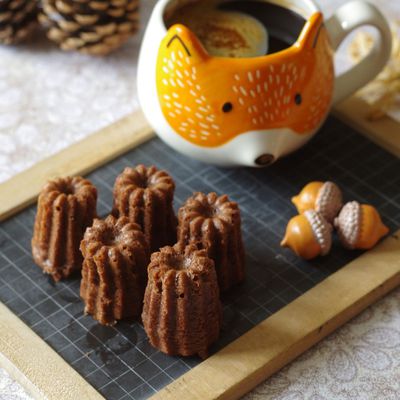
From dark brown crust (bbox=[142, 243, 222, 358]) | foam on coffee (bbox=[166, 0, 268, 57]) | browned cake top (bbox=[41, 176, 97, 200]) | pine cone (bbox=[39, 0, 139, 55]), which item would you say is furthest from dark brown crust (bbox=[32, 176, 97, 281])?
pine cone (bbox=[39, 0, 139, 55])

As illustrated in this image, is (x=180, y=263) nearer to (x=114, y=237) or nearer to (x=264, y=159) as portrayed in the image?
(x=114, y=237)

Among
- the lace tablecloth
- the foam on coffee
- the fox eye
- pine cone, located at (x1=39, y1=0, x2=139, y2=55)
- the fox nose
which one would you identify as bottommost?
the lace tablecloth

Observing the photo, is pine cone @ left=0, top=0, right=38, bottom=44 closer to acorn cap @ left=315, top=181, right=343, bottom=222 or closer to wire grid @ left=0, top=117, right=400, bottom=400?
wire grid @ left=0, top=117, right=400, bottom=400

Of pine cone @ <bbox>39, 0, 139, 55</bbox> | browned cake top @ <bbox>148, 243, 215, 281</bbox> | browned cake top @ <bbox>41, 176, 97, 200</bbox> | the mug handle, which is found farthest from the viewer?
pine cone @ <bbox>39, 0, 139, 55</bbox>

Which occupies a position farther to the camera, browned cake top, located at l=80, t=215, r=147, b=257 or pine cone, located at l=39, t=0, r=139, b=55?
pine cone, located at l=39, t=0, r=139, b=55

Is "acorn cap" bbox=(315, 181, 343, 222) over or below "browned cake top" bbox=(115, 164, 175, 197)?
below

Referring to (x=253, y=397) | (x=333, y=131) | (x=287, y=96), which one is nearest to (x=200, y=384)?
→ (x=253, y=397)

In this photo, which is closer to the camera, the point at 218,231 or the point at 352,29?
the point at 218,231

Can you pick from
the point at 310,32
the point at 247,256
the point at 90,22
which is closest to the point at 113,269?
the point at 247,256
